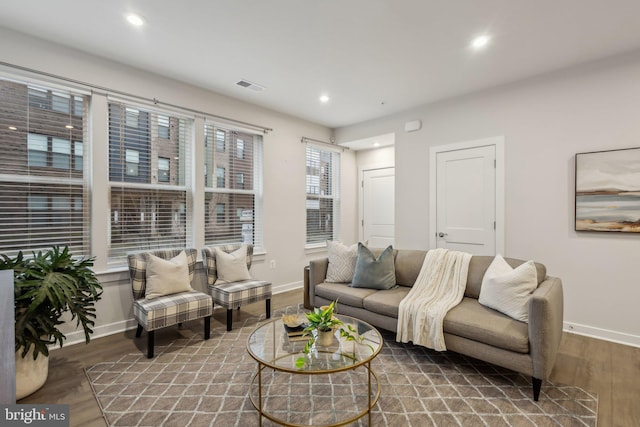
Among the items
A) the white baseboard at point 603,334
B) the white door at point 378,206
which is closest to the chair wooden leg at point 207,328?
the white door at point 378,206

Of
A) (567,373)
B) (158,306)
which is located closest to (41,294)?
(158,306)

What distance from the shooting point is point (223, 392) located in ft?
6.80

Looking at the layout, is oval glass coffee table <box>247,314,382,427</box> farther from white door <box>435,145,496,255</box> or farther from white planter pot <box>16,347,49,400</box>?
white door <box>435,145,496,255</box>

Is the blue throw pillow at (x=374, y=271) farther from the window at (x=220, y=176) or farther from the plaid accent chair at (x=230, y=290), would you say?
the window at (x=220, y=176)

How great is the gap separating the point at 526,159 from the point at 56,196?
482 centimetres

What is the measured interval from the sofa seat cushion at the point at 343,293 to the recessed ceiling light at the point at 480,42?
2471 millimetres

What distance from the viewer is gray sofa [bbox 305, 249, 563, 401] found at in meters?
1.95

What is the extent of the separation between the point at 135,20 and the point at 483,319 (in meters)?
3.54

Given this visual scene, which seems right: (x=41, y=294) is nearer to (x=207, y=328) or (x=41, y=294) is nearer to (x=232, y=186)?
(x=207, y=328)

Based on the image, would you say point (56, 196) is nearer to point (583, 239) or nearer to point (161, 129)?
point (161, 129)

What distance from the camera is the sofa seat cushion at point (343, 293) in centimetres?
299

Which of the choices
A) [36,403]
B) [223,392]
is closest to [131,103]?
[36,403]

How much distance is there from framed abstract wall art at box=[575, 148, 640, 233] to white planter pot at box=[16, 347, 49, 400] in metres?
4.74

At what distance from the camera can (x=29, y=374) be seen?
203 centimetres
